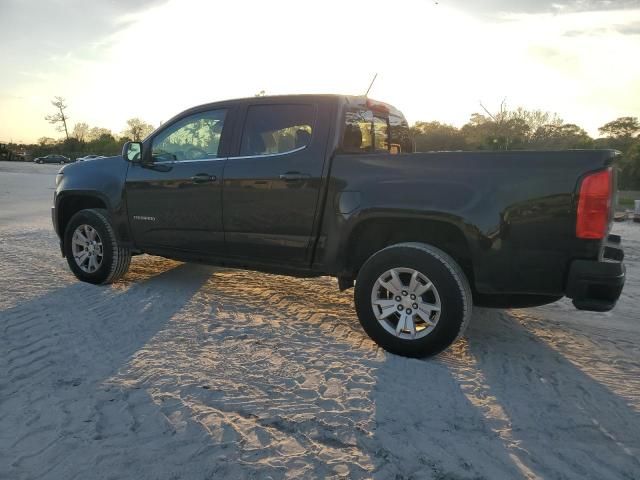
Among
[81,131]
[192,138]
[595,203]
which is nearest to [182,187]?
[192,138]

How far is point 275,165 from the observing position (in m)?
4.20

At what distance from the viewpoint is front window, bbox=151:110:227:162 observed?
470 cm

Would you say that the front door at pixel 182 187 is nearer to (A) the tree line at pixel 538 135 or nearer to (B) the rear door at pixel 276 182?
(B) the rear door at pixel 276 182

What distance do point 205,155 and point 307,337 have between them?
6.53 feet

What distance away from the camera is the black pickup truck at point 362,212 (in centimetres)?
317

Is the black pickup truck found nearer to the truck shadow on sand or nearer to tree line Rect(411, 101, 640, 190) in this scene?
the truck shadow on sand

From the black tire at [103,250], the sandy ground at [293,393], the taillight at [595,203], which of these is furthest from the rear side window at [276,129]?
the taillight at [595,203]

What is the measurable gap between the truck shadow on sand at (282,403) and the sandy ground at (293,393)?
0.04 ft

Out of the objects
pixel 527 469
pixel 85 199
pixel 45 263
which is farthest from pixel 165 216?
pixel 527 469

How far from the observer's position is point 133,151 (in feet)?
16.7

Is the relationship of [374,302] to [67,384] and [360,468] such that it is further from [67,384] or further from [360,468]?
[67,384]

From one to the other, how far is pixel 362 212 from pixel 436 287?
78 cm

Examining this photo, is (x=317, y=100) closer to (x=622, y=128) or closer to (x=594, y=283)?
(x=594, y=283)

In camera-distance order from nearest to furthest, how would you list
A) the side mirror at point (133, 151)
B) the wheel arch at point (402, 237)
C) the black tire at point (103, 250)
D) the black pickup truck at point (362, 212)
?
the black pickup truck at point (362, 212) → the wheel arch at point (402, 237) → the side mirror at point (133, 151) → the black tire at point (103, 250)
